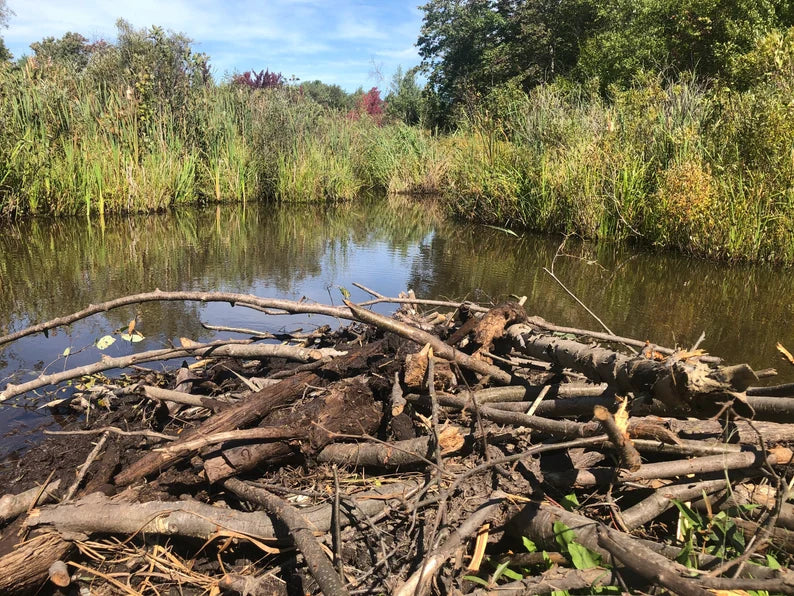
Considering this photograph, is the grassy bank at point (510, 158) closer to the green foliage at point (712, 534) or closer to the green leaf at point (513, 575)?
the green foliage at point (712, 534)

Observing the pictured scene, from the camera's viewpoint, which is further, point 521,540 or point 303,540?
point 521,540

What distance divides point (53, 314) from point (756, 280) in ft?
25.5

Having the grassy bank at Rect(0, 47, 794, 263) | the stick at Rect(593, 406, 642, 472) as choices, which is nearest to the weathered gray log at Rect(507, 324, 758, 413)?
the stick at Rect(593, 406, 642, 472)

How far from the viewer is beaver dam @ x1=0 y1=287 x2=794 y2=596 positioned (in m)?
1.63

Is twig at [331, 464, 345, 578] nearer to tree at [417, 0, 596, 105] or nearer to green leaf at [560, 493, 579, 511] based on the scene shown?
green leaf at [560, 493, 579, 511]

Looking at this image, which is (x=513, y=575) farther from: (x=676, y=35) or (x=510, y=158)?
(x=676, y=35)

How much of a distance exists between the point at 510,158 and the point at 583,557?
1027 centimetres

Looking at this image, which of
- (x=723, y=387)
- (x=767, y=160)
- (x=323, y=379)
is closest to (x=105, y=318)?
(x=323, y=379)

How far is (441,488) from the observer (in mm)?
2014

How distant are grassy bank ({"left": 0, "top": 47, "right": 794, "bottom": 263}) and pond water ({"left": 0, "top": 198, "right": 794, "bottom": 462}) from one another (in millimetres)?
516

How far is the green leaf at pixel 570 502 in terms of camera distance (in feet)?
6.21

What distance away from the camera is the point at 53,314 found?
4902mm

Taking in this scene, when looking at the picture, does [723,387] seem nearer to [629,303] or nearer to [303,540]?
[303,540]

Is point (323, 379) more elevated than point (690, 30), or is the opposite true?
point (690, 30)
